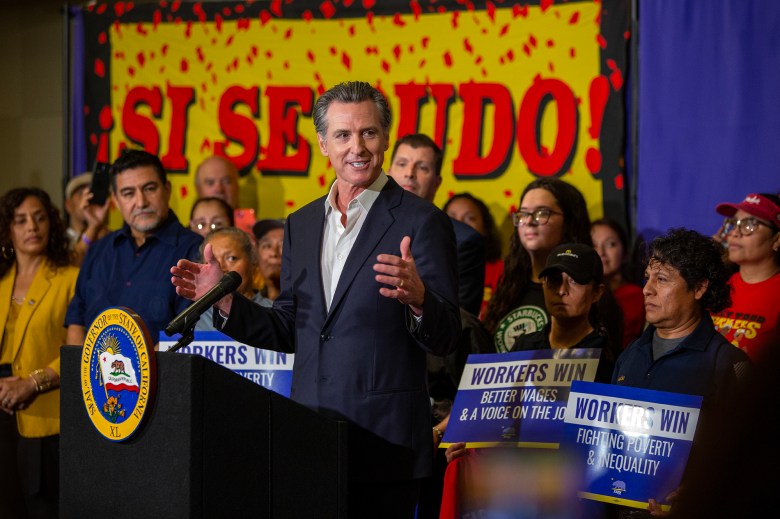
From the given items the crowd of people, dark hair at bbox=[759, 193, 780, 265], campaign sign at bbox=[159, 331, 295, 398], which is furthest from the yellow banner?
campaign sign at bbox=[159, 331, 295, 398]

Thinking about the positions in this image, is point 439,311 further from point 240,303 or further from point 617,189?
point 617,189

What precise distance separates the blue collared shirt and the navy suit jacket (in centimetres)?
144

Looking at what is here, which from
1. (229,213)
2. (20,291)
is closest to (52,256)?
(20,291)

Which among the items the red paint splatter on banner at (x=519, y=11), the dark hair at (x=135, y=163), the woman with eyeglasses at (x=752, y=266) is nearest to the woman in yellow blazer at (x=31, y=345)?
the dark hair at (x=135, y=163)

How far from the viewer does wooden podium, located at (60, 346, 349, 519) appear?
6.43ft

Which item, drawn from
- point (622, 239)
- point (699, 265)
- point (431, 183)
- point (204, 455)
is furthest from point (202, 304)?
point (622, 239)

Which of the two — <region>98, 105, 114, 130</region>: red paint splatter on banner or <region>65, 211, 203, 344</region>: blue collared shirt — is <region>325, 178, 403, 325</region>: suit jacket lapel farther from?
<region>98, 105, 114, 130</region>: red paint splatter on banner

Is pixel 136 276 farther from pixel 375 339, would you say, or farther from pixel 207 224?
pixel 375 339

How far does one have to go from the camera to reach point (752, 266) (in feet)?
13.6

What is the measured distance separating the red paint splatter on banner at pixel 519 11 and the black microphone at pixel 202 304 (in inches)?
160

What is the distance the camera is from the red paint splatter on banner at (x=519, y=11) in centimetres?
593

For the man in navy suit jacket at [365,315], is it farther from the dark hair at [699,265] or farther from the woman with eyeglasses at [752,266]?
the woman with eyeglasses at [752,266]

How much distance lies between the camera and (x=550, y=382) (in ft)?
10.0

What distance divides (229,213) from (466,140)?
1.58m
